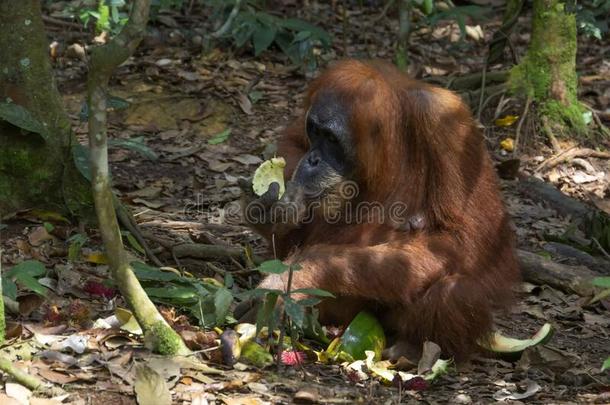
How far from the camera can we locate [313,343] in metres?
4.64

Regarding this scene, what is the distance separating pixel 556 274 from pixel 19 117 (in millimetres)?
3213

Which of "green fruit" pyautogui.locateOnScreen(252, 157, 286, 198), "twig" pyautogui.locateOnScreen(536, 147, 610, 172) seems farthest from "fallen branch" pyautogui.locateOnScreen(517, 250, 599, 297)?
"twig" pyautogui.locateOnScreen(536, 147, 610, 172)

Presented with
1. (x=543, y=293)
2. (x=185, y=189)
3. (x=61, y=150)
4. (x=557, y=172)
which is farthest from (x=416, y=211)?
(x=557, y=172)

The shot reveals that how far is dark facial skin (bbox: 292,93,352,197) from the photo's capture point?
4922 mm

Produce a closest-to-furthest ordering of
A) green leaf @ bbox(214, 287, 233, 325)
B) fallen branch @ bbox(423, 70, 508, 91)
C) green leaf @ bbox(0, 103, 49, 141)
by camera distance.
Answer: green leaf @ bbox(214, 287, 233, 325), green leaf @ bbox(0, 103, 49, 141), fallen branch @ bbox(423, 70, 508, 91)

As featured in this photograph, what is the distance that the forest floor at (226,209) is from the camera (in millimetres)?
3850

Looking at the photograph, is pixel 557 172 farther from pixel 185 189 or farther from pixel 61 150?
pixel 61 150

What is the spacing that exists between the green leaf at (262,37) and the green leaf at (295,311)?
16.5ft

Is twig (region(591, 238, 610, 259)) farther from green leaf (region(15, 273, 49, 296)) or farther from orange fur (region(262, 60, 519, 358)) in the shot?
green leaf (region(15, 273, 49, 296))

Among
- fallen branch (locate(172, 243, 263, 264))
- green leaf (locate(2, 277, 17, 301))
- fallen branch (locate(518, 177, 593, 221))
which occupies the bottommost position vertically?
fallen branch (locate(518, 177, 593, 221))

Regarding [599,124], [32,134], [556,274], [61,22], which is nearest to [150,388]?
[32,134]

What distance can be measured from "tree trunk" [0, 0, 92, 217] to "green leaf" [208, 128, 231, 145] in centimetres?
239

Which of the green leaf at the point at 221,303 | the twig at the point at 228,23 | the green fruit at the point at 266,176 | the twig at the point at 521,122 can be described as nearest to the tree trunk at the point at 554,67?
the twig at the point at 521,122

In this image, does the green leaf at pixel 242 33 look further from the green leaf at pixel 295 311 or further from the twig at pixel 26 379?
the twig at pixel 26 379
